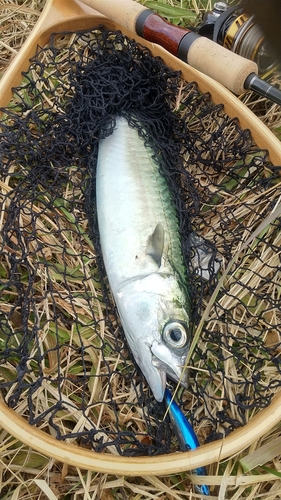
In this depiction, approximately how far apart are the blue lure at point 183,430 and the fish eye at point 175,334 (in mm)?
207

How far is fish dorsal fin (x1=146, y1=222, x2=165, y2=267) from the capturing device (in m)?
2.15

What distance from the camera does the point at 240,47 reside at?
2.60 meters

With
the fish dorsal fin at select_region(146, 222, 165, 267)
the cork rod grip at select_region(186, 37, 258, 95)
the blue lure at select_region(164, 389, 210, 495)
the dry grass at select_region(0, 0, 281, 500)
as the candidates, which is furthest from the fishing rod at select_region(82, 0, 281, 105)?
the blue lure at select_region(164, 389, 210, 495)

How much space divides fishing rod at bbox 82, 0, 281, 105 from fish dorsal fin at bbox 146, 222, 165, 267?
0.72 m

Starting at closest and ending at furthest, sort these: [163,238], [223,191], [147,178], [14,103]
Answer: [163,238], [147,178], [223,191], [14,103]

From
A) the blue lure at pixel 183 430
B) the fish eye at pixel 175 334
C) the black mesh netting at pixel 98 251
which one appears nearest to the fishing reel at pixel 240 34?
the black mesh netting at pixel 98 251

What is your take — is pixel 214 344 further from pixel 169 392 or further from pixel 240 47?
pixel 240 47

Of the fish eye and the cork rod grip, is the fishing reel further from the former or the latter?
the fish eye

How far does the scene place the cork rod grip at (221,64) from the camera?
2.18m

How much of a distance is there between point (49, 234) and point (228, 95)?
111 cm

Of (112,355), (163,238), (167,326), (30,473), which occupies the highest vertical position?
(163,238)

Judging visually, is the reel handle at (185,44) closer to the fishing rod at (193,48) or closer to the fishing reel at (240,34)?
the fishing rod at (193,48)

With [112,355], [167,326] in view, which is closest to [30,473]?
[112,355]

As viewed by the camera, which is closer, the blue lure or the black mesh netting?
the blue lure
